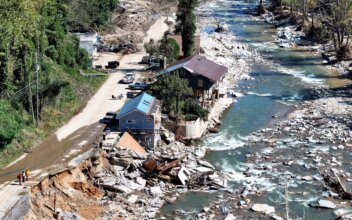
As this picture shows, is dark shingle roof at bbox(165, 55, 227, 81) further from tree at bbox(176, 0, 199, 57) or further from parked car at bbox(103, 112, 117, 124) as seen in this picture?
parked car at bbox(103, 112, 117, 124)

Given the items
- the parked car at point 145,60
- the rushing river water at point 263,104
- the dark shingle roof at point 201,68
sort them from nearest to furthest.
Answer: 1. the rushing river water at point 263,104
2. the dark shingle roof at point 201,68
3. the parked car at point 145,60

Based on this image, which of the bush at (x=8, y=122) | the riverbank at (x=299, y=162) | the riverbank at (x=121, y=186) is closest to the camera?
the riverbank at (x=121, y=186)

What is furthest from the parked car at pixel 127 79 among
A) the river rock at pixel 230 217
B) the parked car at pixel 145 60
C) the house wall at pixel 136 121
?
the river rock at pixel 230 217

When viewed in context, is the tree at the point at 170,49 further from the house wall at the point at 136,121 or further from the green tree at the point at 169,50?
the house wall at the point at 136,121

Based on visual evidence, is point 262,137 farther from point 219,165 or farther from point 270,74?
point 270,74

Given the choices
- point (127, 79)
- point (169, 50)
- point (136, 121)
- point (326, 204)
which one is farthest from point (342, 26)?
point (326, 204)

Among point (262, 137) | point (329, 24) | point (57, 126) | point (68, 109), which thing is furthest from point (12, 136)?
point (329, 24)

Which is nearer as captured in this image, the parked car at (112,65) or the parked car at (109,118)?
the parked car at (109,118)

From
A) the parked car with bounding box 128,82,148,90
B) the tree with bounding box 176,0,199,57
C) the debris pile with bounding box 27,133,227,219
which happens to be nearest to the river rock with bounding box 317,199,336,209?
the debris pile with bounding box 27,133,227,219
